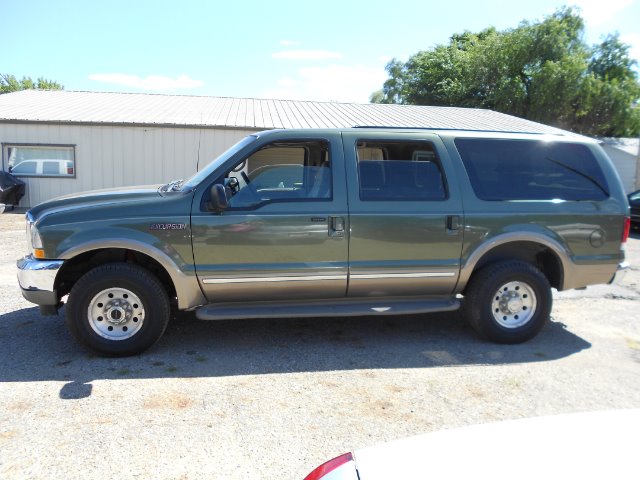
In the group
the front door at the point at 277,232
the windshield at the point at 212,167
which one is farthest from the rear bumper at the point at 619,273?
the windshield at the point at 212,167

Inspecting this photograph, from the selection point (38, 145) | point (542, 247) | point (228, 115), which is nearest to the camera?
point (542, 247)

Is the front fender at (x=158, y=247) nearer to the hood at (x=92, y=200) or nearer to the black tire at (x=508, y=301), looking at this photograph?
the hood at (x=92, y=200)

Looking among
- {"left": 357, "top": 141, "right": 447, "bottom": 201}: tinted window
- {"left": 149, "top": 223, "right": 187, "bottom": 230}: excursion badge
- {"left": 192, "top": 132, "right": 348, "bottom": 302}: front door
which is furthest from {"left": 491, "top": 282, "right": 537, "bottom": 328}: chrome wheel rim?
{"left": 149, "top": 223, "right": 187, "bottom": 230}: excursion badge

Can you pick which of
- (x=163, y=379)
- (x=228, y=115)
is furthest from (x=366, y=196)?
(x=228, y=115)

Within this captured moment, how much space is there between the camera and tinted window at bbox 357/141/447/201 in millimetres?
4703

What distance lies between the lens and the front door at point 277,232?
14.5 ft

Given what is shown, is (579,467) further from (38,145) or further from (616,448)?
(38,145)

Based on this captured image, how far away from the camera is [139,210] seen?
432 cm

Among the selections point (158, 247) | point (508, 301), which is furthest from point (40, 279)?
point (508, 301)

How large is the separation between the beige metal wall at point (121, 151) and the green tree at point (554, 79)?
19602 millimetres

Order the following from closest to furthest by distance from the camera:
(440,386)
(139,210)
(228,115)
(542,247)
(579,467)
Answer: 1. (579,467)
2. (440,386)
3. (139,210)
4. (542,247)
5. (228,115)

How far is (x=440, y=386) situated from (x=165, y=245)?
252cm

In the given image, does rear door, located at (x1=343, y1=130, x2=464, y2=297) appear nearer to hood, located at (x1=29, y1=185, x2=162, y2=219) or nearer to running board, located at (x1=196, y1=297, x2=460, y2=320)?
running board, located at (x1=196, y1=297, x2=460, y2=320)

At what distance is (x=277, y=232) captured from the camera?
4.46 m
